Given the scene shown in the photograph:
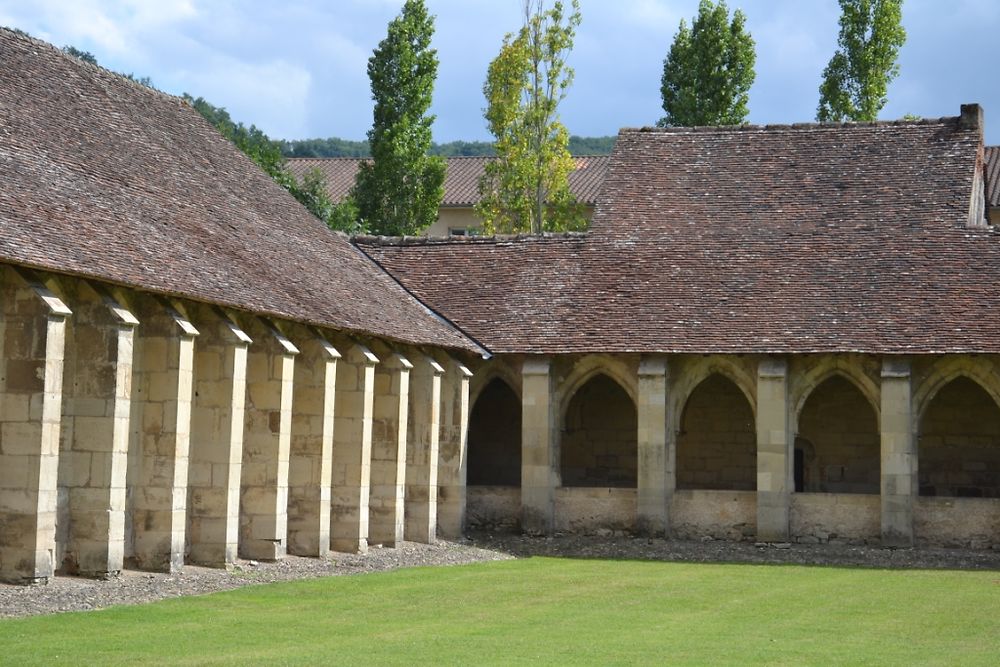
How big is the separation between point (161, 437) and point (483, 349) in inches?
416

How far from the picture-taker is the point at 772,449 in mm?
29938

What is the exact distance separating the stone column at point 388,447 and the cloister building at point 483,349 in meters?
0.05

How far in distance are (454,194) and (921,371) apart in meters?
33.4

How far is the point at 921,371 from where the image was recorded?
29.6m

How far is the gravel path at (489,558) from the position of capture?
19.2 m

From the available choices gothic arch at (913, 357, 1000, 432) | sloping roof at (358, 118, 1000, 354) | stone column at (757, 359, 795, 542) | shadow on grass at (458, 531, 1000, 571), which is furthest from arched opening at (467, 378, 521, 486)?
gothic arch at (913, 357, 1000, 432)

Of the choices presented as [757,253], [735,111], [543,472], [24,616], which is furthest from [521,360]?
[735,111]

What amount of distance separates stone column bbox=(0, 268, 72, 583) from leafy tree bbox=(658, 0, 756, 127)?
33.8m

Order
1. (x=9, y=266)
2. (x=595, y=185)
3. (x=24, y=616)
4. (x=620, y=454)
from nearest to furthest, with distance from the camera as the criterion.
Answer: (x=24, y=616), (x=9, y=266), (x=620, y=454), (x=595, y=185)

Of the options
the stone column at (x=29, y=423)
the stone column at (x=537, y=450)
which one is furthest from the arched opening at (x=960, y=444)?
the stone column at (x=29, y=423)

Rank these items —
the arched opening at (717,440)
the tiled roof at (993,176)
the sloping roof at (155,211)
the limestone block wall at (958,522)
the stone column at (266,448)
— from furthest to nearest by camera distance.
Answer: the tiled roof at (993,176) < the arched opening at (717,440) < the limestone block wall at (958,522) < the stone column at (266,448) < the sloping roof at (155,211)

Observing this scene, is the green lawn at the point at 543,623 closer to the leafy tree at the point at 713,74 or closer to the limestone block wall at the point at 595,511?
the limestone block wall at the point at 595,511

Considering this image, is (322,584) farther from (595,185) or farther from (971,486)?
(595,185)

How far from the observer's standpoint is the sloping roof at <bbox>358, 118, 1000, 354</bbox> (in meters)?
29.7
